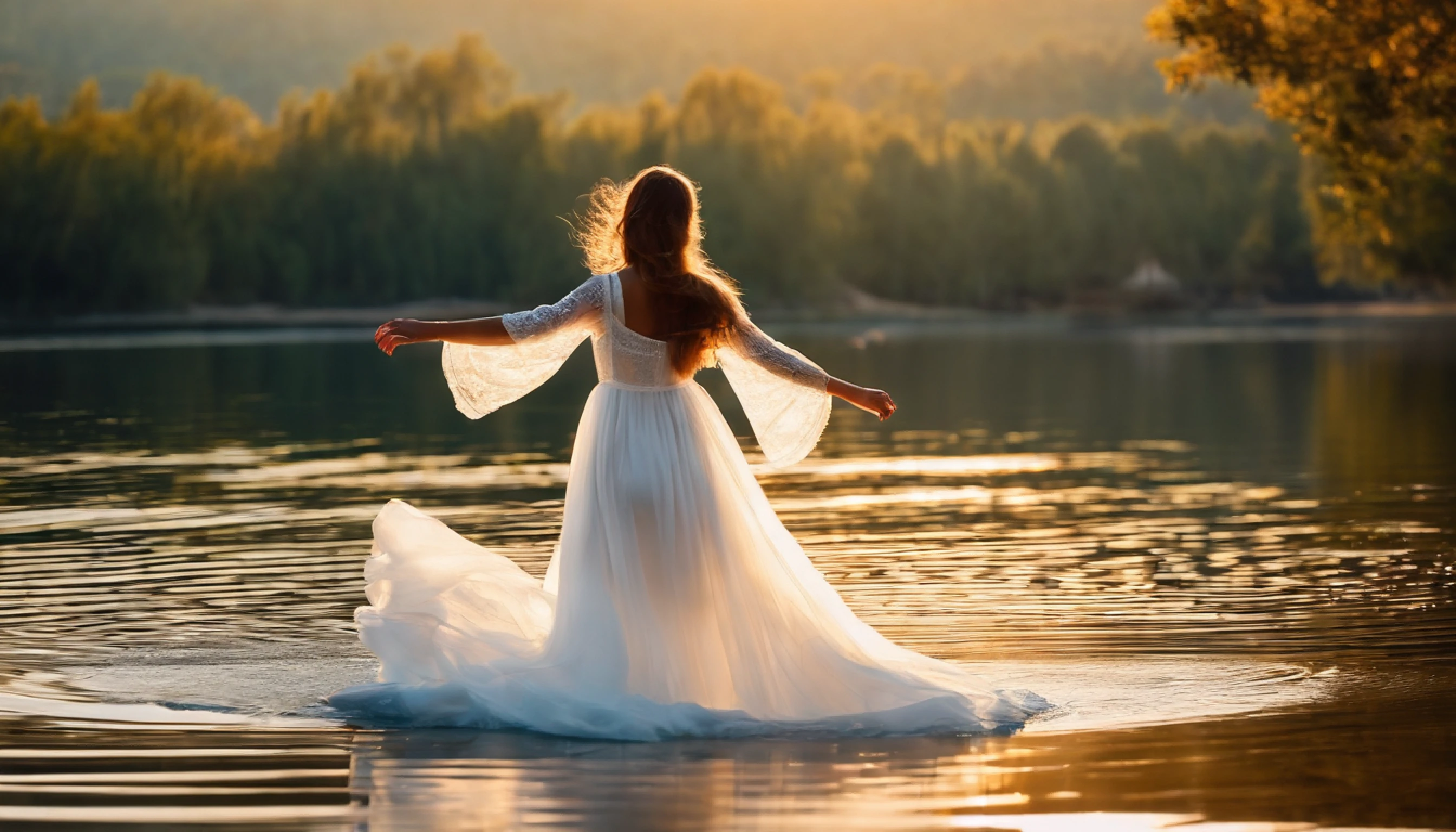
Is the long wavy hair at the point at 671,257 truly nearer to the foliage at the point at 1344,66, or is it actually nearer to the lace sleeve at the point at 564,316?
the lace sleeve at the point at 564,316

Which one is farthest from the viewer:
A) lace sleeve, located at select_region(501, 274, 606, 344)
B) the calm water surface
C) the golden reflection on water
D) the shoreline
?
the shoreline

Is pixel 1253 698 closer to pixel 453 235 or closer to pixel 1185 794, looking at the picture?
pixel 1185 794

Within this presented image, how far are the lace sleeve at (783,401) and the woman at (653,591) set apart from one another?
0.02 m

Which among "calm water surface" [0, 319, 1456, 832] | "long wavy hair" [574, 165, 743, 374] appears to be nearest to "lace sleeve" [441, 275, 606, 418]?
"long wavy hair" [574, 165, 743, 374]

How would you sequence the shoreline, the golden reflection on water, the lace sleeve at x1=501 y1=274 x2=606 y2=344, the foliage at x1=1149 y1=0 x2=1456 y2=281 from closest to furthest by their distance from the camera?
the lace sleeve at x1=501 y1=274 x2=606 y2=344
the golden reflection on water
the foliage at x1=1149 y1=0 x2=1456 y2=281
the shoreline

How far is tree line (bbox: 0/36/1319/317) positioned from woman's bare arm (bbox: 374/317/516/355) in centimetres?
8693

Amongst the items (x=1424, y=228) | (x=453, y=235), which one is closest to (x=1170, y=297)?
(x=453, y=235)

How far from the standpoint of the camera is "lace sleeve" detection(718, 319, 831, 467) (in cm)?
836

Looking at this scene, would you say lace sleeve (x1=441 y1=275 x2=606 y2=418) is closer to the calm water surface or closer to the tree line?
the calm water surface

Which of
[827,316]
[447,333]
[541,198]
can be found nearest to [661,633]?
[447,333]

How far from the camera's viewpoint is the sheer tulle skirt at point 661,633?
7859 mm

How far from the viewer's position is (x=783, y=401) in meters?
8.65

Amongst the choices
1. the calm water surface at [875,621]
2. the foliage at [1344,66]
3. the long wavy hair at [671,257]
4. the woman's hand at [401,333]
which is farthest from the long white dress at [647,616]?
the foliage at [1344,66]

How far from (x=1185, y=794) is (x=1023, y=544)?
7058 mm
